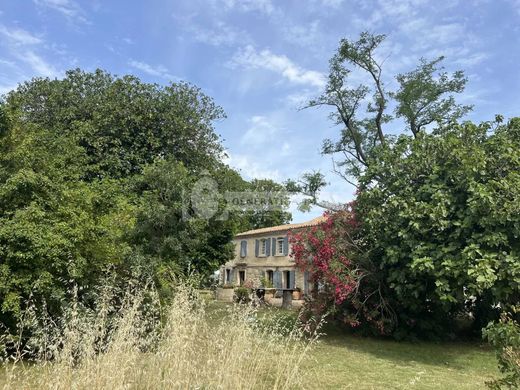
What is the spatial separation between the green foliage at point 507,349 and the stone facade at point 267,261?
2280cm

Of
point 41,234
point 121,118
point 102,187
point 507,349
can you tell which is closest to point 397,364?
point 507,349

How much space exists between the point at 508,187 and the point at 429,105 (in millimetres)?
11311

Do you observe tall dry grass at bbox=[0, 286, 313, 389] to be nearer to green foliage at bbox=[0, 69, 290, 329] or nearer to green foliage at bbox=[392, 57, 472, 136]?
green foliage at bbox=[0, 69, 290, 329]

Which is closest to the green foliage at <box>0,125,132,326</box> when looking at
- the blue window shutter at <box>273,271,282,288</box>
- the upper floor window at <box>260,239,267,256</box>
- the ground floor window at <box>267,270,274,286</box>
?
the blue window shutter at <box>273,271,282,288</box>

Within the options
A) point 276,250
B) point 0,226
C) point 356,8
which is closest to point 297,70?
point 356,8

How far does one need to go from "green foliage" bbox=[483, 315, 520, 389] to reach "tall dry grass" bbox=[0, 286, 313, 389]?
1684 millimetres

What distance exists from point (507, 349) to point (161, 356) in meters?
2.89

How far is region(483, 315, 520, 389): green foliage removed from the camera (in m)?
3.35

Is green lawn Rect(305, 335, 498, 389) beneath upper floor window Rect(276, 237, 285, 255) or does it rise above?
beneath

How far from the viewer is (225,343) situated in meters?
4.05

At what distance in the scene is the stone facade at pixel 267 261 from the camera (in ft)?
93.1

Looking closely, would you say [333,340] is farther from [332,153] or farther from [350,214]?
[332,153]

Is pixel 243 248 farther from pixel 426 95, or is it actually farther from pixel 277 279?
pixel 426 95

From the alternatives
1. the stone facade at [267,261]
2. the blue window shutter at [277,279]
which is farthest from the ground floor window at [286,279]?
the blue window shutter at [277,279]
